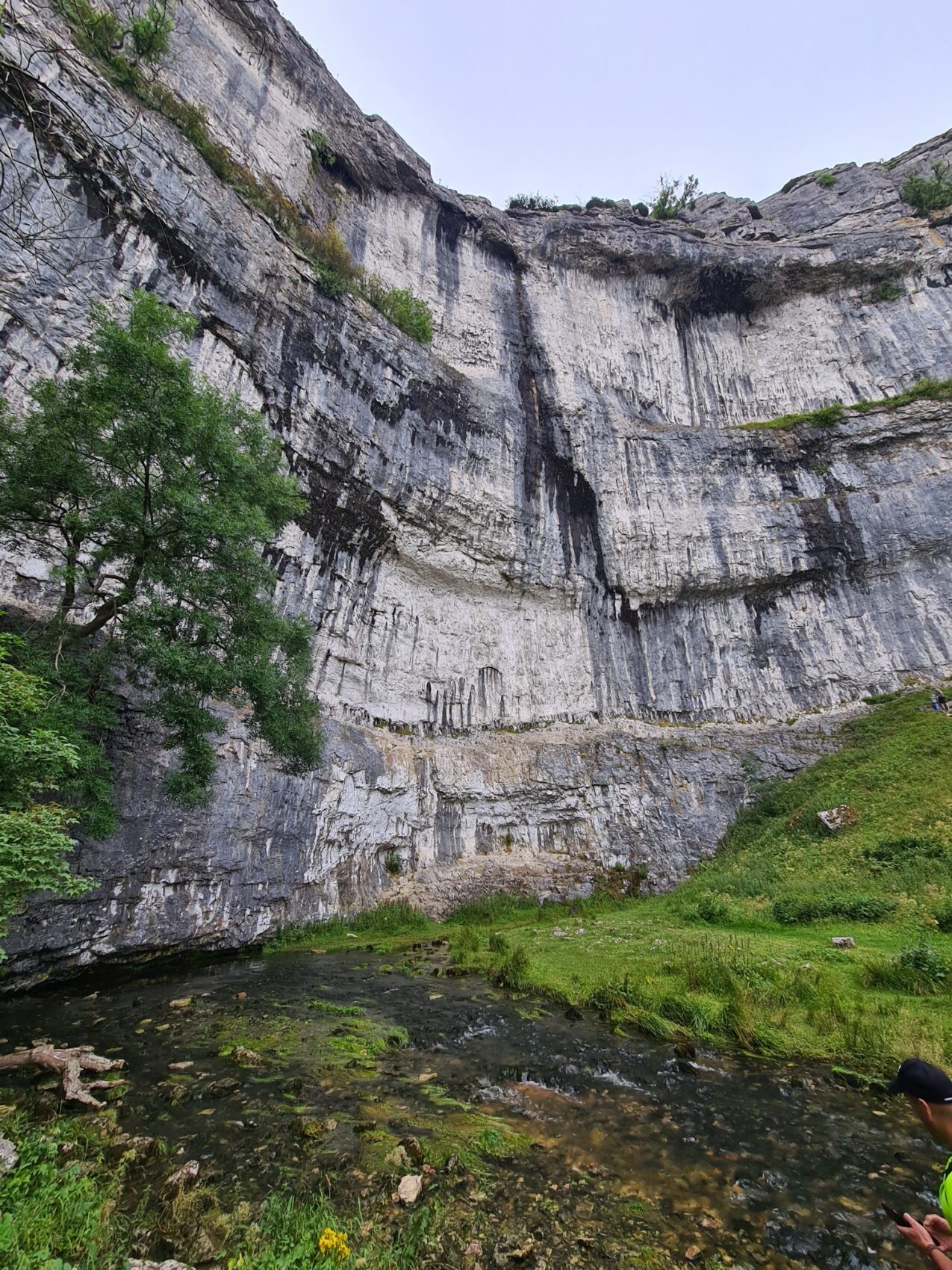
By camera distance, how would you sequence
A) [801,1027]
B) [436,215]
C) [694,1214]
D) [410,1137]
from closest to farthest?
[694,1214], [410,1137], [801,1027], [436,215]

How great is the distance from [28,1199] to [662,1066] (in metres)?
5.90

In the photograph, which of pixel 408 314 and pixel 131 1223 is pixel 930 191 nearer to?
pixel 408 314

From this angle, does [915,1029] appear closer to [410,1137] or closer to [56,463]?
[410,1137]

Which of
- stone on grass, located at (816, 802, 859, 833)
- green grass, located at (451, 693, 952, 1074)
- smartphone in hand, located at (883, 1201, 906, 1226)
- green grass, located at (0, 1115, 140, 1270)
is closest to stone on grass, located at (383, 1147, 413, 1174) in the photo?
green grass, located at (0, 1115, 140, 1270)

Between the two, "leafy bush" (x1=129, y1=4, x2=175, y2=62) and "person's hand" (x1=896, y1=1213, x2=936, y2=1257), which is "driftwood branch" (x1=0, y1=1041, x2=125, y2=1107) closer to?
"person's hand" (x1=896, y1=1213, x2=936, y2=1257)

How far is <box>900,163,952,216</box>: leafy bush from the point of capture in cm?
3247

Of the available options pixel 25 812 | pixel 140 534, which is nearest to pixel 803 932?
pixel 25 812

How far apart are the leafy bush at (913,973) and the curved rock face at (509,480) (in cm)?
1263

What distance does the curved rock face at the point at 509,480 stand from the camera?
15.9 metres

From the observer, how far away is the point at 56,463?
1054 centimetres

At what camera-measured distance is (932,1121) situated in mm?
2842

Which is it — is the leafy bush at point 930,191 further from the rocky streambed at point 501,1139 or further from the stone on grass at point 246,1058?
the stone on grass at point 246,1058

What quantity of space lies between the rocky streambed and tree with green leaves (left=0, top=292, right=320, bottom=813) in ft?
17.1

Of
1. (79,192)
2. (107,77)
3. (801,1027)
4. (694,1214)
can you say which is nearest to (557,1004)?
(801,1027)
